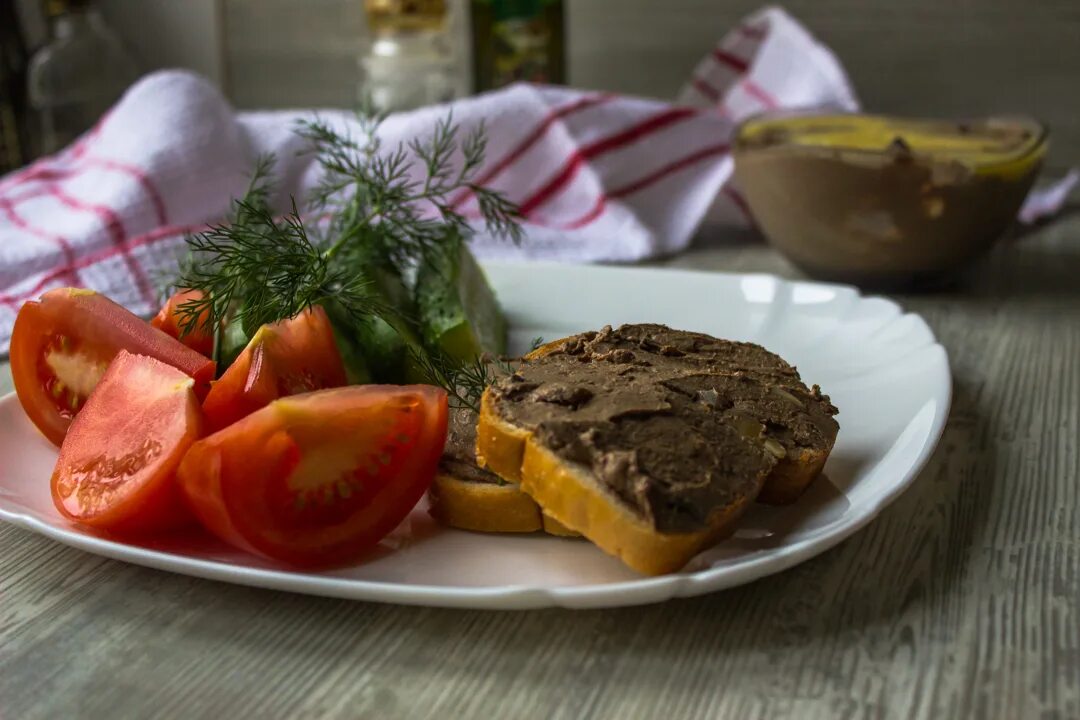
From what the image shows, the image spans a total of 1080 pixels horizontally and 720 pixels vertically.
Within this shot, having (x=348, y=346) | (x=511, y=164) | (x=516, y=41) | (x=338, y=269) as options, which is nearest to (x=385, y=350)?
(x=348, y=346)

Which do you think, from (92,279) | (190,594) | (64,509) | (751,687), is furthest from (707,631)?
(92,279)

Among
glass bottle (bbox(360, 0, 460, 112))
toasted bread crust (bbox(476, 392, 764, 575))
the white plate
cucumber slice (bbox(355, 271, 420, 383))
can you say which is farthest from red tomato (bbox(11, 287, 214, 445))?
glass bottle (bbox(360, 0, 460, 112))

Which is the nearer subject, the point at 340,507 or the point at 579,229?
the point at 340,507

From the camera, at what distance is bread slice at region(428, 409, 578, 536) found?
3.63 feet

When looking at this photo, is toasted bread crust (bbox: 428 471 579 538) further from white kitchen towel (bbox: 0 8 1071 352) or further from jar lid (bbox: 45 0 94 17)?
jar lid (bbox: 45 0 94 17)

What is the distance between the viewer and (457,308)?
1633mm

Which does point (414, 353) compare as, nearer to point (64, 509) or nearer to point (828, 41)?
point (64, 509)

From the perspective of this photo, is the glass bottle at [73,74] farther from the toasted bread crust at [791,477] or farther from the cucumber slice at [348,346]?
the toasted bread crust at [791,477]

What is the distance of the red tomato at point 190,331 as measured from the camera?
1.40 metres

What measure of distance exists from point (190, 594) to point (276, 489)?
0.13 metres

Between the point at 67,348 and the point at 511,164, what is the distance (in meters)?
1.29

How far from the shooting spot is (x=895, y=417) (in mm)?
1353

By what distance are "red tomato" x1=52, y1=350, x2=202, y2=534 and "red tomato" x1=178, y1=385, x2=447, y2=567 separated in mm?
40

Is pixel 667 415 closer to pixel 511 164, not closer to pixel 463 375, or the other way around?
pixel 463 375
